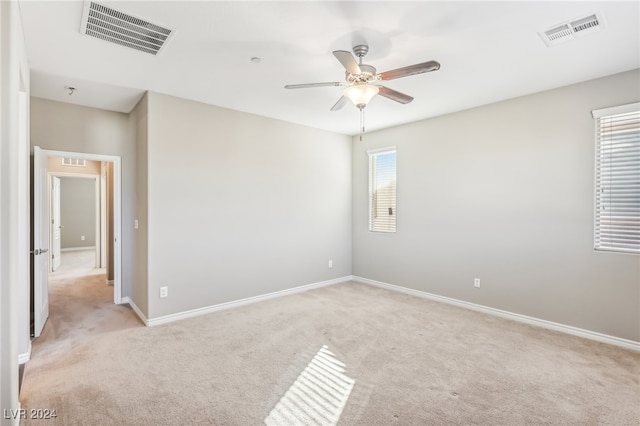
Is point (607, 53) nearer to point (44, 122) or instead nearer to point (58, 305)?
point (44, 122)

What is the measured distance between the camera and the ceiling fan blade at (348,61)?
215 centimetres

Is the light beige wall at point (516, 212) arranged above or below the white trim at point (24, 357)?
above

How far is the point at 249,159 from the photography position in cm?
450

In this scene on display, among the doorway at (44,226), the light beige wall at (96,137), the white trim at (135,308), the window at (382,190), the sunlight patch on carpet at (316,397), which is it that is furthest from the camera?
the window at (382,190)

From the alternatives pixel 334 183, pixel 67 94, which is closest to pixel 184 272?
pixel 67 94

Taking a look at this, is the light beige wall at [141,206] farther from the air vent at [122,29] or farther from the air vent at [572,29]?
the air vent at [572,29]

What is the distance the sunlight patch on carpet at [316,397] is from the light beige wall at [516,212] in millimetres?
2464

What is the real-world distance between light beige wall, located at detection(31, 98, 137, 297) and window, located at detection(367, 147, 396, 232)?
3.65 m

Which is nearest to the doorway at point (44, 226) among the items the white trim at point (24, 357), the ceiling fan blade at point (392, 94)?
Answer: the white trim at point (24, 357)

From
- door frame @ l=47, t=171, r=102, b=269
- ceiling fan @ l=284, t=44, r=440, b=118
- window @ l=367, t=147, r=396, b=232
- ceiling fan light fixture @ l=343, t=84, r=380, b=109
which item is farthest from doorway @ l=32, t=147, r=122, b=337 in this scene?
window @ l=367, t=147, r=396, b=232

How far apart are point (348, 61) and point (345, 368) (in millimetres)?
2413

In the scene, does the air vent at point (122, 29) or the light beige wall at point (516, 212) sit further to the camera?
the light beige wall at point (516, 212)

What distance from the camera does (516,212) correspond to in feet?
12.6

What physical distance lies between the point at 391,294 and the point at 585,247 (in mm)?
2467
